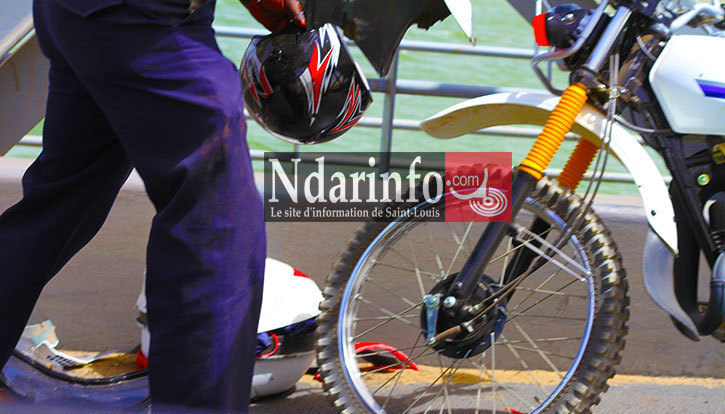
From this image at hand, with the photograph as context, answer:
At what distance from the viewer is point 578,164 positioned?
228 centimetres

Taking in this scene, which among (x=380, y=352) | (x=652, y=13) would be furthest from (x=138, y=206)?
(x=652, y=13)

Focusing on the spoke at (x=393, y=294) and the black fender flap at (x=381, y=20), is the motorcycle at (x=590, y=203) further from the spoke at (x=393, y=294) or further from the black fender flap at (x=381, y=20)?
the spoke at (x=393, y=294)

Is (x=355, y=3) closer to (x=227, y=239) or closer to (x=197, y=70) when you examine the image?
(x=197, y=70)

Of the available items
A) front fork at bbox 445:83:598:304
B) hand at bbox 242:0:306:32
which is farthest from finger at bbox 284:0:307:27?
front fork at bbox 445:83:598:304

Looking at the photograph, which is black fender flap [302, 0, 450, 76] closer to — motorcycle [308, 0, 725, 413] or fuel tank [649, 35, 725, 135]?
motorcycle [308, 0, 725, 413]

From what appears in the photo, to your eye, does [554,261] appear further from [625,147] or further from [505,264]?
[625,147]

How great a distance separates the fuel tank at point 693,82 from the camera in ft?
6.73

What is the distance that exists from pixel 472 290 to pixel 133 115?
0.96m

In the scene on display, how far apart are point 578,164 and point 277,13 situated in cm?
90

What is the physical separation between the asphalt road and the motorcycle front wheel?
0.22 metres

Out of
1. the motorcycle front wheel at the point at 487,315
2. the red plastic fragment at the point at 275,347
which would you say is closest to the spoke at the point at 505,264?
the motorcycle front wheel at the point at 487,315

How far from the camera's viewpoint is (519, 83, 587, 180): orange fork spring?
80.6 inches

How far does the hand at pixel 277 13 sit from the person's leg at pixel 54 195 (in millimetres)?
457

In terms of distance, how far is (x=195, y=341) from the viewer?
5.68 ft
